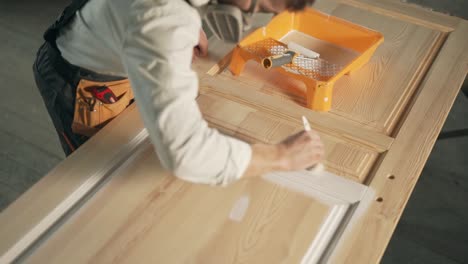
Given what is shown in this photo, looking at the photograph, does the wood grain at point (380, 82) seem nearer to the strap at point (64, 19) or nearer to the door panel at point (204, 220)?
the door panel at point (204, 220)

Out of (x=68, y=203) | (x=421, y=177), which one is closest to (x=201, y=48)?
(x=68, y=203)

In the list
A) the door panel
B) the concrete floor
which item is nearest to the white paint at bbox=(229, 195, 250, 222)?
the door panel

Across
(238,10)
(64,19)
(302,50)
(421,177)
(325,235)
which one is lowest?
(421,177)

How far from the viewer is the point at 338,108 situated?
4.33 feet

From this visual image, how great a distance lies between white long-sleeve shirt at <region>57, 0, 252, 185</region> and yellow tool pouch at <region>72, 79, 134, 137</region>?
0.97ft

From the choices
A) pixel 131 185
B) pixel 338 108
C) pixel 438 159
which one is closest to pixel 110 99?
pixel 131 185

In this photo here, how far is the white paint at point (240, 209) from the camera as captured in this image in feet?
3.38

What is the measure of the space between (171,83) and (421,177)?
1836 millimetres

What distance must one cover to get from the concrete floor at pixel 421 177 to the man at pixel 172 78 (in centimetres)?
121

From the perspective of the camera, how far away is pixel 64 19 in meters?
1.22

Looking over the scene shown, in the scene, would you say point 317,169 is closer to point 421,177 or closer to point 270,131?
point 270,131

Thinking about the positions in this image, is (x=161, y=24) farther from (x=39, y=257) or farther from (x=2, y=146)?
(x=2, y=146)

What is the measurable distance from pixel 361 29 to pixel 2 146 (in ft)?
5.83

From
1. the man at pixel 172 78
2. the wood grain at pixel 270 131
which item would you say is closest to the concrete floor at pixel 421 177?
the wood grain at pixel 270 131
